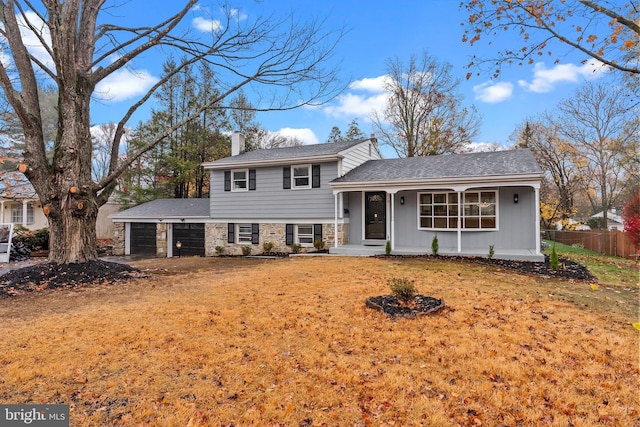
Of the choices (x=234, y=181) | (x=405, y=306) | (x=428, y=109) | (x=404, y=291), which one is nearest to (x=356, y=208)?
(x=234, y=181)

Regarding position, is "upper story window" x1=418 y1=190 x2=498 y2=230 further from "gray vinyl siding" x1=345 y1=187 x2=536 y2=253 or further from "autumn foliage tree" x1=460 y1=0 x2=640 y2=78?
"autumn foliage tree" x1=460 y1=0 x2=640 y2=78

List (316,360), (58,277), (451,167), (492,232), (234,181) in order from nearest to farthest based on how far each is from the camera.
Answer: (316,360) < (58,277) < (492,232) < (451,167) < (234,181)

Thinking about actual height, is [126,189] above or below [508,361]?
above

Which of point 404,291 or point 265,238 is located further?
point 265,238

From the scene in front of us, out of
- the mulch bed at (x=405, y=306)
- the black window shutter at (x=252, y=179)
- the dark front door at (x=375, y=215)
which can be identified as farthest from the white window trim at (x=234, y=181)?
the mulch bed at (x=405, y=306)

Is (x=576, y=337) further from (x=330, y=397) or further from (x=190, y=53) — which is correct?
(x=190, y=53)

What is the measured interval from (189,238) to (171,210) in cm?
215

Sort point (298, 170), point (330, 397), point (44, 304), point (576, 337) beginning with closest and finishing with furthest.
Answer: point (330, 397) < point (576, 337) < point (44, 304) < point (298, 170)

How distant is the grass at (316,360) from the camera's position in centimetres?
295

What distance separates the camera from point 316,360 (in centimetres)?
392

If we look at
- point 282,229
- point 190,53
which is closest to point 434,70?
point 282,229

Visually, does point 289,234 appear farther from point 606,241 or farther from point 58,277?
point 606,241

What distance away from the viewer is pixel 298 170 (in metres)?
15.0

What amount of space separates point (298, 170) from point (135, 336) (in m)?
11.1
